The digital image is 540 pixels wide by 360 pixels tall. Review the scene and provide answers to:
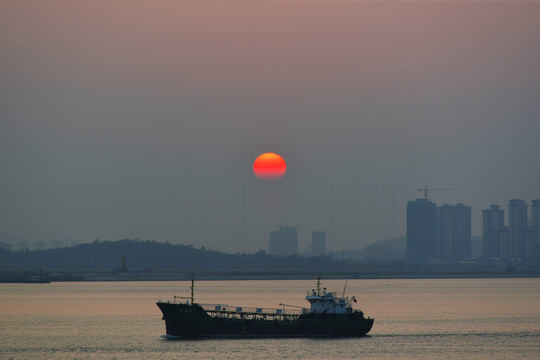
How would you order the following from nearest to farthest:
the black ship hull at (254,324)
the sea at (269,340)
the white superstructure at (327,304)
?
the sea at (269,340), the black ship hull at (254,324), the white superstructure at (327,304)

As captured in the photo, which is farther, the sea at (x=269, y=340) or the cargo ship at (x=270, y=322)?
the cargo ship at (x=270, y=322)

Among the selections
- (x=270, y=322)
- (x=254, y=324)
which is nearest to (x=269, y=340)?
(x=270, y=322)

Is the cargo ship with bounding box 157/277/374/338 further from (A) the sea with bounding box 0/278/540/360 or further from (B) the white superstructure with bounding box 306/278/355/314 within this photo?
(A) the sea with bounding box 0/278/540/360

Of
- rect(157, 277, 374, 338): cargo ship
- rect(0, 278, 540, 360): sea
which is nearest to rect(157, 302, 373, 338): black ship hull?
rect(157, 277, 374, 338): cargo ship

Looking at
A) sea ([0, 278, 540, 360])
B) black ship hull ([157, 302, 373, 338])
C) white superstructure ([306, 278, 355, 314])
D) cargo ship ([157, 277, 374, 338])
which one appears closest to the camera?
sea ([0, 278, 540, 360])

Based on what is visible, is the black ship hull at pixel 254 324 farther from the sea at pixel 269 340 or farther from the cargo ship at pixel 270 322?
the sea at pixel 269 340

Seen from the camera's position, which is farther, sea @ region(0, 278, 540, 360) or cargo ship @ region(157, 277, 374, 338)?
cargo ship @ region(157, 277, 374, 338)

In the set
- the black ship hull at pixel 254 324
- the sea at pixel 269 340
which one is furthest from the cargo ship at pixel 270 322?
the sea at pixel 269 340

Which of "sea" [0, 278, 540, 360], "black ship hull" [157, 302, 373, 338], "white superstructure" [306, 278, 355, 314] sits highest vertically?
"white superstructure" [306, 278, 355, 314]
